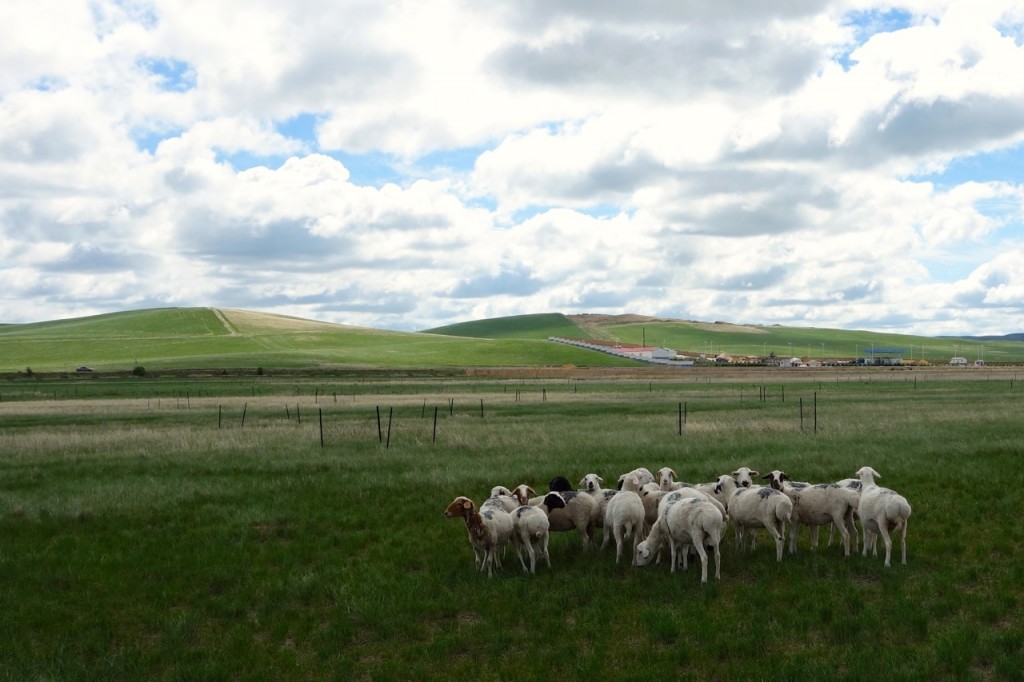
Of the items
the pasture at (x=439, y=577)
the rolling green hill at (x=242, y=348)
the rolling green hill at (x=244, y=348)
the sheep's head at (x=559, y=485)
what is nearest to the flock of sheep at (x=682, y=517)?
the pasture at (x=439, y=577)

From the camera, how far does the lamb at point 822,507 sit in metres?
14.0

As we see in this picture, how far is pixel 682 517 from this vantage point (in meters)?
12.8

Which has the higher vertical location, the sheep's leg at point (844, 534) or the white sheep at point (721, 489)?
the white sheep at point (721, 489)

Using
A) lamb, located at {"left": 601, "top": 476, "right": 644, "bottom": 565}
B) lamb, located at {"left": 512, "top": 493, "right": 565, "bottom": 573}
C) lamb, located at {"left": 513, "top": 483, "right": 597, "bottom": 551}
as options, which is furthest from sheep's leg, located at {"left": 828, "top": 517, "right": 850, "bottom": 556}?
lamb, located at {"left": 512, "top": 493, "right": 565, "bottom": 573}

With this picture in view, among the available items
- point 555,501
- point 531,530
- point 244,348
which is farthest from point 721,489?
point 244,348

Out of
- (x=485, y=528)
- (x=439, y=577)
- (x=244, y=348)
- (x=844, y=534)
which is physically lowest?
(x=439, y=577)

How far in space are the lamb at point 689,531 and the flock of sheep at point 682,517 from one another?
0.6 inches

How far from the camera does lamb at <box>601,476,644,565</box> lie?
13.8m

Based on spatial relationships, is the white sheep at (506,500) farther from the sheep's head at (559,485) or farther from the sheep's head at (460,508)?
the sheep's head at (460,508)

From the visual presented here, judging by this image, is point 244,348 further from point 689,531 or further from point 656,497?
point 689,531

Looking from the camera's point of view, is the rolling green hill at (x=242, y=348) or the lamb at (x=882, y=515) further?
the rolling green hill at (x=242, y=348)

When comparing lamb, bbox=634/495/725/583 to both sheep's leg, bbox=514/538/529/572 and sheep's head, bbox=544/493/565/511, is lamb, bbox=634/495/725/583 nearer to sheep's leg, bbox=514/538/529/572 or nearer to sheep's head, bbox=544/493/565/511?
sheep's head, bbox=544/493/565/511

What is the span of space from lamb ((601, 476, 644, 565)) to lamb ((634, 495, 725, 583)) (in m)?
0.35

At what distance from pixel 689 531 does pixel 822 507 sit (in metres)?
3.11
